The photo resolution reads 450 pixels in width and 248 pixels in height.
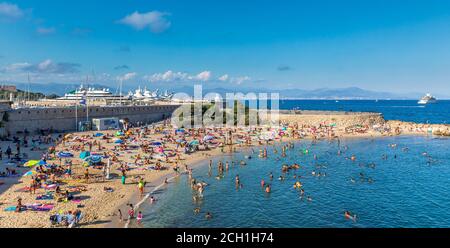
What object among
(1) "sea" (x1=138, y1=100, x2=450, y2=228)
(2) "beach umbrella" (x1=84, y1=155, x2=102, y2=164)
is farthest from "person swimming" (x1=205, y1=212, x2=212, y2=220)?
(2) "beach umbrella" (x1=84, y1=155, x2=102, y2=164)

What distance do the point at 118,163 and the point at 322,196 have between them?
1949 centimetres

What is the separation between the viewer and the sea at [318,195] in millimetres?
20984

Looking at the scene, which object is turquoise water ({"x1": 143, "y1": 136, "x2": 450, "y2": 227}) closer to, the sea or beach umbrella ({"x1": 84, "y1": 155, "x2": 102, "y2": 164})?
the sea

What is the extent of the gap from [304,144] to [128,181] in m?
31.2

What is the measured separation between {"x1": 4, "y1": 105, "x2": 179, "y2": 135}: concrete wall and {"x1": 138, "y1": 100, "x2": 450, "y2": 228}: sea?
2812 cm

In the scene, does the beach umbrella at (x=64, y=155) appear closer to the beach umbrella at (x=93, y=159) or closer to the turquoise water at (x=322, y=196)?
the beach umbrella at (x=93, y=159)

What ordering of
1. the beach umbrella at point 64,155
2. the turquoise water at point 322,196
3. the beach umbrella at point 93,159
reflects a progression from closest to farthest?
the turquoise water at point 322,196 < the beach umbrella at point 93,159 < the beach umbrella at point 64,155

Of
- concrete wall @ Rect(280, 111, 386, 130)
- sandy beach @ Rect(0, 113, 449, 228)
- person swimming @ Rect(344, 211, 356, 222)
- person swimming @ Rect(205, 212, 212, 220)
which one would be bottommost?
person swimming @ Rect(344, 211, 356, 222)

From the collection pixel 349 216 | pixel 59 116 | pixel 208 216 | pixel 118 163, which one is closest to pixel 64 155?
pixel 118 163

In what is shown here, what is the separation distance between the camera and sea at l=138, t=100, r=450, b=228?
20984 millimetres

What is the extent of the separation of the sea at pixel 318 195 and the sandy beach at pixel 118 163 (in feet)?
8.09

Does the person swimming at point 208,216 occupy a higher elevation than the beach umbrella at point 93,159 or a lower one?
lower

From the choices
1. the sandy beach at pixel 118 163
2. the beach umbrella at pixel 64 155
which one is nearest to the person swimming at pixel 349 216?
the sandy beach at pixel 118 163
